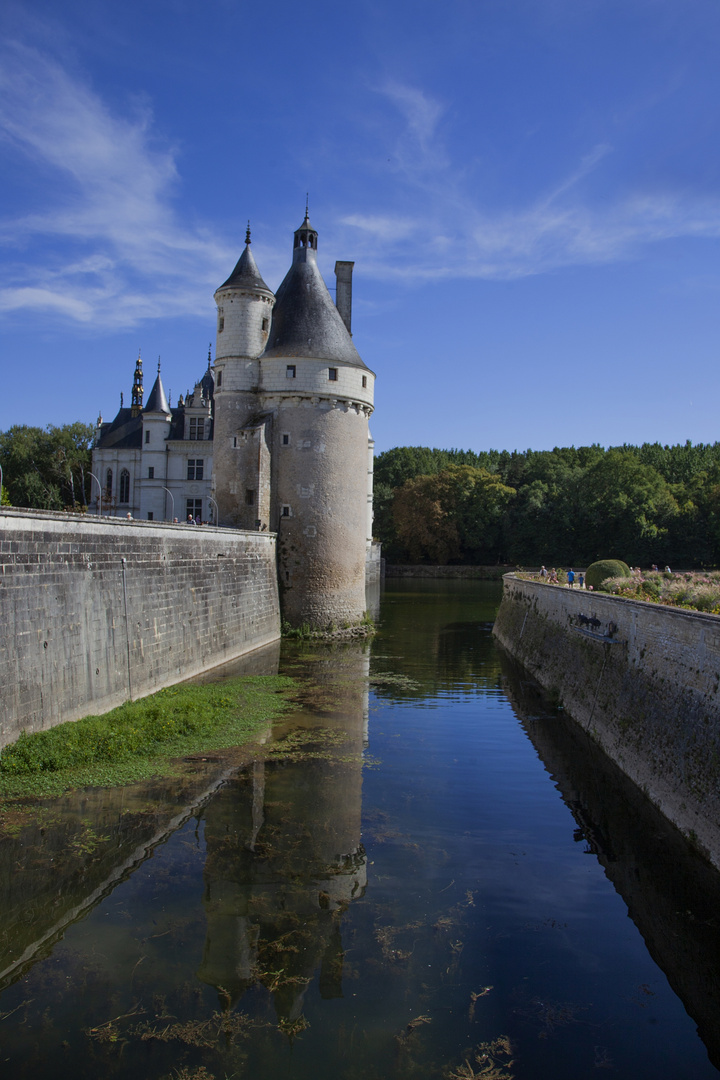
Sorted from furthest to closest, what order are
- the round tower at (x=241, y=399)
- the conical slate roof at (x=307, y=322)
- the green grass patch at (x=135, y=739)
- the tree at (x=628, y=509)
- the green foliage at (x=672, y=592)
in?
1. the tree at (x=628, y=509)
2. the conical slate roof at (x=307, y=322)
3. the round tower at (x=241, y=399)
4. the green foliage at (x=672, y=592)
5. the green grass patch at (x=135, y=739)

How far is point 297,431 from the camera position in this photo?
29.1m

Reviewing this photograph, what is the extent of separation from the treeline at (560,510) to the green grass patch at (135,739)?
60.6m

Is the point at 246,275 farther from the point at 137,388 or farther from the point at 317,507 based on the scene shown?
the point at 137,388

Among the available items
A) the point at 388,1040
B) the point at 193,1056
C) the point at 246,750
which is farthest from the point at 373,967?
the point at 246,750

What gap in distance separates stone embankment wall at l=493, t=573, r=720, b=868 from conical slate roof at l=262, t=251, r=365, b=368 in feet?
48.4

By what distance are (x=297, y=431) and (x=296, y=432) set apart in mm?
55

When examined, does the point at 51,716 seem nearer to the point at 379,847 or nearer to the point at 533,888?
the point at 379,847

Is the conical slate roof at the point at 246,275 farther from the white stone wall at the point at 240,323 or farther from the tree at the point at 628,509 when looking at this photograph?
the tree at the point at 628,509

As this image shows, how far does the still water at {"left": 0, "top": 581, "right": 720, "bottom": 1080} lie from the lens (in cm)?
592

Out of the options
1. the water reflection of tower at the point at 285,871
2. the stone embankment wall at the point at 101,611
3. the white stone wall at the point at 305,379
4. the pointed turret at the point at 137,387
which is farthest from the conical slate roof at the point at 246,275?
the pointed turret at the point at 137,387

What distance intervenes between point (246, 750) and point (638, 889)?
7226 millimetres

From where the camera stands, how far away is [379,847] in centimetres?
973

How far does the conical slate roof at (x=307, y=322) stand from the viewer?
29.3m

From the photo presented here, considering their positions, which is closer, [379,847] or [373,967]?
[373,967]
